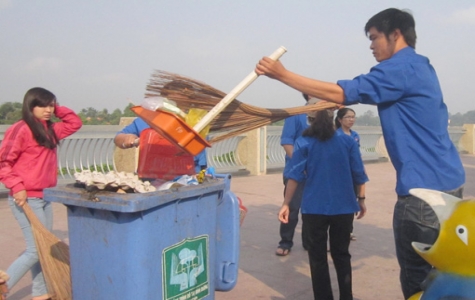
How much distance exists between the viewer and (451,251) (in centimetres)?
255

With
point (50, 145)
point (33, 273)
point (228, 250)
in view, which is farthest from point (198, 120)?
point (33, 273)

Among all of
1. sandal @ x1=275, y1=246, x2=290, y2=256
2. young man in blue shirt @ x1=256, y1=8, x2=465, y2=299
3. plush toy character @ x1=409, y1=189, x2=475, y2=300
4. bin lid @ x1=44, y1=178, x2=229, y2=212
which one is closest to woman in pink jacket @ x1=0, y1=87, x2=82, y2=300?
bin lid @ x1=44, y1=178, x2=229, y2=212

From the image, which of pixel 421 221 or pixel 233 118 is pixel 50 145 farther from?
pixel 421 221

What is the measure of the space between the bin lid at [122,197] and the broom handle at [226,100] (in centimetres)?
38

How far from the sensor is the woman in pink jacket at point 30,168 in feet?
14.0

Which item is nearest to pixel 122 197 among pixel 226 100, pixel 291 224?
pixel 226 100

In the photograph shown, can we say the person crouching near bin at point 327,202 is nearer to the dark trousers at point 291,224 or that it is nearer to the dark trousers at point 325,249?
the dark trousers at point 325,249

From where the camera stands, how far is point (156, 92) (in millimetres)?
3471

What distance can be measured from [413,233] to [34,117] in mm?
3037

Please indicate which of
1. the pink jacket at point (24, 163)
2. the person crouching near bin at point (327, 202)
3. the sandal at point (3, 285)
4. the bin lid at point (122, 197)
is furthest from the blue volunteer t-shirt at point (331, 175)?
the sandal at point (3, 285)

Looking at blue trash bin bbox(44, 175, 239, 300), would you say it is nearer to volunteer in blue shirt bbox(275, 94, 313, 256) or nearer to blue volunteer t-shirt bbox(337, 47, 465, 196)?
blue volunteer t-shirt bbox(337, 47, 465, 196)

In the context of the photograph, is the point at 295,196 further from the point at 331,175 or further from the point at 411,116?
the point at 411,116

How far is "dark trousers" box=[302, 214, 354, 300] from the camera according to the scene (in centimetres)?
431

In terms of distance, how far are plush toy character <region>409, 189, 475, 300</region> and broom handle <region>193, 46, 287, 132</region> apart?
1060 mm
